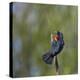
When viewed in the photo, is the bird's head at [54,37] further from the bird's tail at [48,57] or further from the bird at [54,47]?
the bird's tail at [48,57]

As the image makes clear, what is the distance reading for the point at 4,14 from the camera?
1.74m

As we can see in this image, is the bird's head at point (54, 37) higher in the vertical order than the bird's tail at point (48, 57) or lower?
higher

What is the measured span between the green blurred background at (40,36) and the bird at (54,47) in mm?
30

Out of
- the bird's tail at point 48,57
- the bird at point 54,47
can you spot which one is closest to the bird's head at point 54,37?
the bird at point 54,47

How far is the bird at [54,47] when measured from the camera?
5.97ft

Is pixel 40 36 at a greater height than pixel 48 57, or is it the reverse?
pixel 40 36

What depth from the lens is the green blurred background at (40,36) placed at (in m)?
1.74

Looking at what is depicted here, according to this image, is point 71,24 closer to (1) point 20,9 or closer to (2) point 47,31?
(2) point 47,31

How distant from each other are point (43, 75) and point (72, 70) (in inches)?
10.7

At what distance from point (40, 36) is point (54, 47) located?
15 centimetres

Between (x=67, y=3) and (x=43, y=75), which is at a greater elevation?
(x=67, y=3)

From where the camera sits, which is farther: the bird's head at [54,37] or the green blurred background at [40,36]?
the bird's head at [54,37]

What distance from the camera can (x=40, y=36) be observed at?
181 cm

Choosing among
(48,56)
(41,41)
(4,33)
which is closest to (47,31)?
(41,41)
